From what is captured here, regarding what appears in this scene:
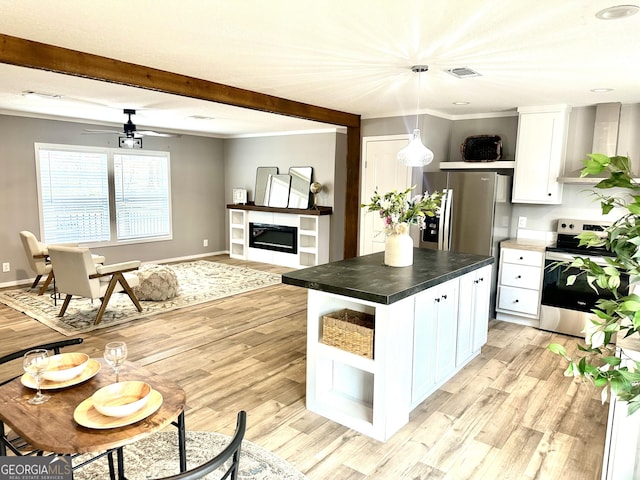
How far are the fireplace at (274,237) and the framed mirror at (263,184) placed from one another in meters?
0.45

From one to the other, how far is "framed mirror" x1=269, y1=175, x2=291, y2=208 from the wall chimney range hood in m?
4.67

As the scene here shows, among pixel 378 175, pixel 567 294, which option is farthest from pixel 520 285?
pixel 378 175

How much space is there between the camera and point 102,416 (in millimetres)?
1521

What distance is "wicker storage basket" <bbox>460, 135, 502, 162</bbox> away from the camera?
5.20 m

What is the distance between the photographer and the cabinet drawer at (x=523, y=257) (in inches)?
185

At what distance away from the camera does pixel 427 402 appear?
10.3 feet

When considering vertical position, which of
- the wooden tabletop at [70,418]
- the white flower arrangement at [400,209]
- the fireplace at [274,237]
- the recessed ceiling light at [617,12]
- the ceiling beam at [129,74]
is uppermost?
the recessed ceiling light at [617,12]

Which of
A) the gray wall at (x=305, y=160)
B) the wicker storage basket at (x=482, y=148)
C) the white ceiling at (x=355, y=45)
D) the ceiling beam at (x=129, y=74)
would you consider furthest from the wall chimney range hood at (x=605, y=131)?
the gray wall at (x=305, y=160)

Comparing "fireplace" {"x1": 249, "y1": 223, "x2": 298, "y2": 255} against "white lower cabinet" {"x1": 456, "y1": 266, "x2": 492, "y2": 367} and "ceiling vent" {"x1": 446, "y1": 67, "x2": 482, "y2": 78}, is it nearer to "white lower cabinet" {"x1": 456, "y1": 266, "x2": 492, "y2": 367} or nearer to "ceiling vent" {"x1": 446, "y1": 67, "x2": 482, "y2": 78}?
"white lower cabinet" {"x1": 456, "y1": 266, "x2": 492, "y2": 367}

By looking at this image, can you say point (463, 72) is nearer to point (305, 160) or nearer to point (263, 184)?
point (305, 160)

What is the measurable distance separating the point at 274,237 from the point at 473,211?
A: 164 inches

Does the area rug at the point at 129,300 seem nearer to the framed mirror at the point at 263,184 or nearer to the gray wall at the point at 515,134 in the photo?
the framed mirror at the point at 263,184

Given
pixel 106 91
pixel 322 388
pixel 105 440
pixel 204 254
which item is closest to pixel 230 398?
pixel 322 388

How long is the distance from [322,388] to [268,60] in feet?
7.76
